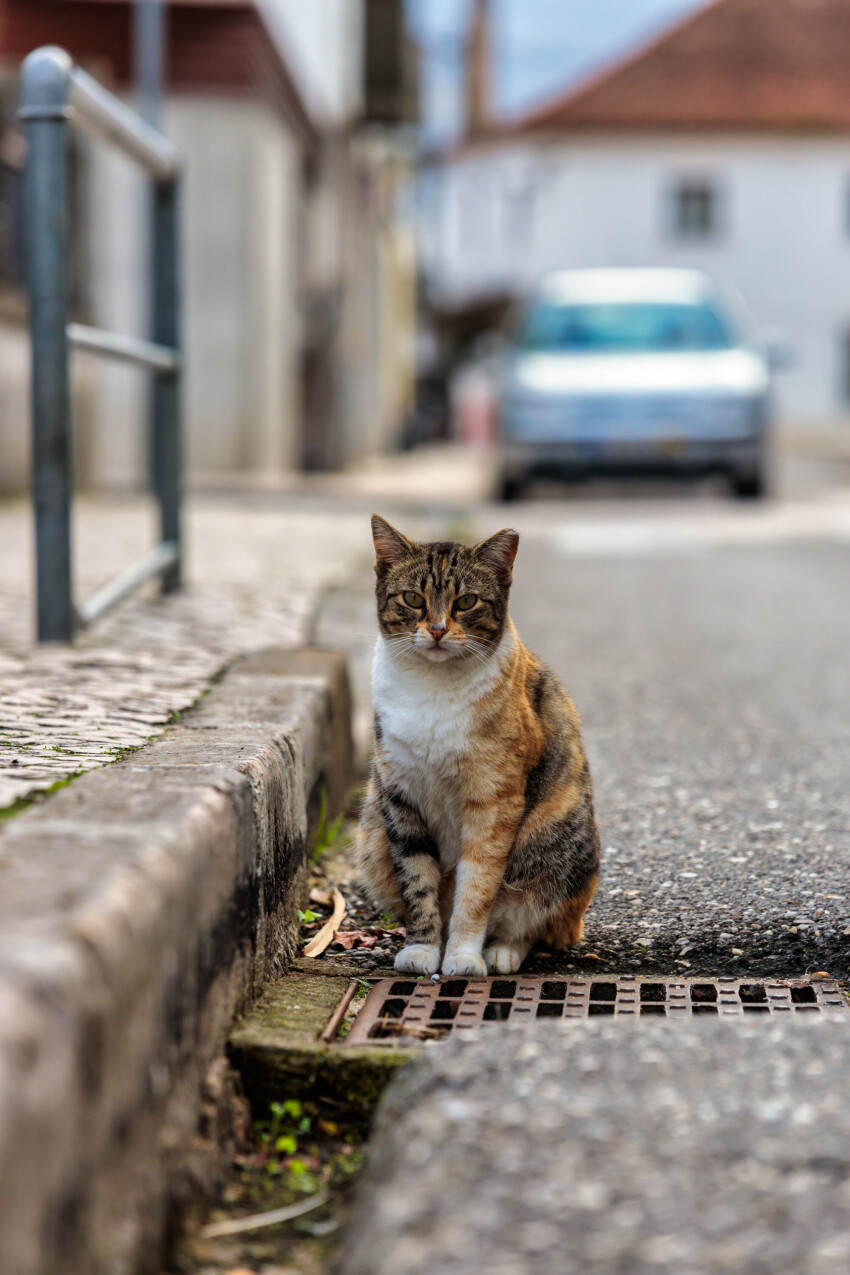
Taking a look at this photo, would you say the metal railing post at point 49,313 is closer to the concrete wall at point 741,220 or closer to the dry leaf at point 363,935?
the dry leaf at point 363,935

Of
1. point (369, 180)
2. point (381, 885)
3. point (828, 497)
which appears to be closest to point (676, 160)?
point (369, 180)

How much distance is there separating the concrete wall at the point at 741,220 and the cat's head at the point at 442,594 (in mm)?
31142

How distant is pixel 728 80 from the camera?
33.1 meters

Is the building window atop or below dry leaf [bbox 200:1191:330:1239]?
atop

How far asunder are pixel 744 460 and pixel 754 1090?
876cm

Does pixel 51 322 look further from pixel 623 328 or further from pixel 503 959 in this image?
pixel 623 328

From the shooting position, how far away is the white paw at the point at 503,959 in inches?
92.1

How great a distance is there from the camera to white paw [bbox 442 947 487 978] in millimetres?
2279

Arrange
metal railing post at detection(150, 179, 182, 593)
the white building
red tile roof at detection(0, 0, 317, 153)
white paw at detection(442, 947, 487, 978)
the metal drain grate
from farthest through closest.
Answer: the white building, red tile roof at detection(0, 0, 317, 153), metal railing post at detection(150, 179, 182, 593), white paw at detection(442, 947, 487, 978), the metal drain grate

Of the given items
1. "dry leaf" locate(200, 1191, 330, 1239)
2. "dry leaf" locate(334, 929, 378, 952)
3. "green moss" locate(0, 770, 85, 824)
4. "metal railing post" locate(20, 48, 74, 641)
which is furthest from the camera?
"metal railing post" locate(20, 48, 74, 641)

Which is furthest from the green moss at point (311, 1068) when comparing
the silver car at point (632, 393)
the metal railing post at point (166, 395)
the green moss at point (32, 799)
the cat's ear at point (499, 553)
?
the silver car at point (632, 393)

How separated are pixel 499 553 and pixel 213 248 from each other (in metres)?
10.0

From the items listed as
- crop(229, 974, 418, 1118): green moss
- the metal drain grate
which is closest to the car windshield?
the metal drain grate

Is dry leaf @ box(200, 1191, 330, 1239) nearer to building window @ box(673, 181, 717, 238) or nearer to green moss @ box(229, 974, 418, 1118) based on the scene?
green moss @ box(229, 974, 418, 1118)
